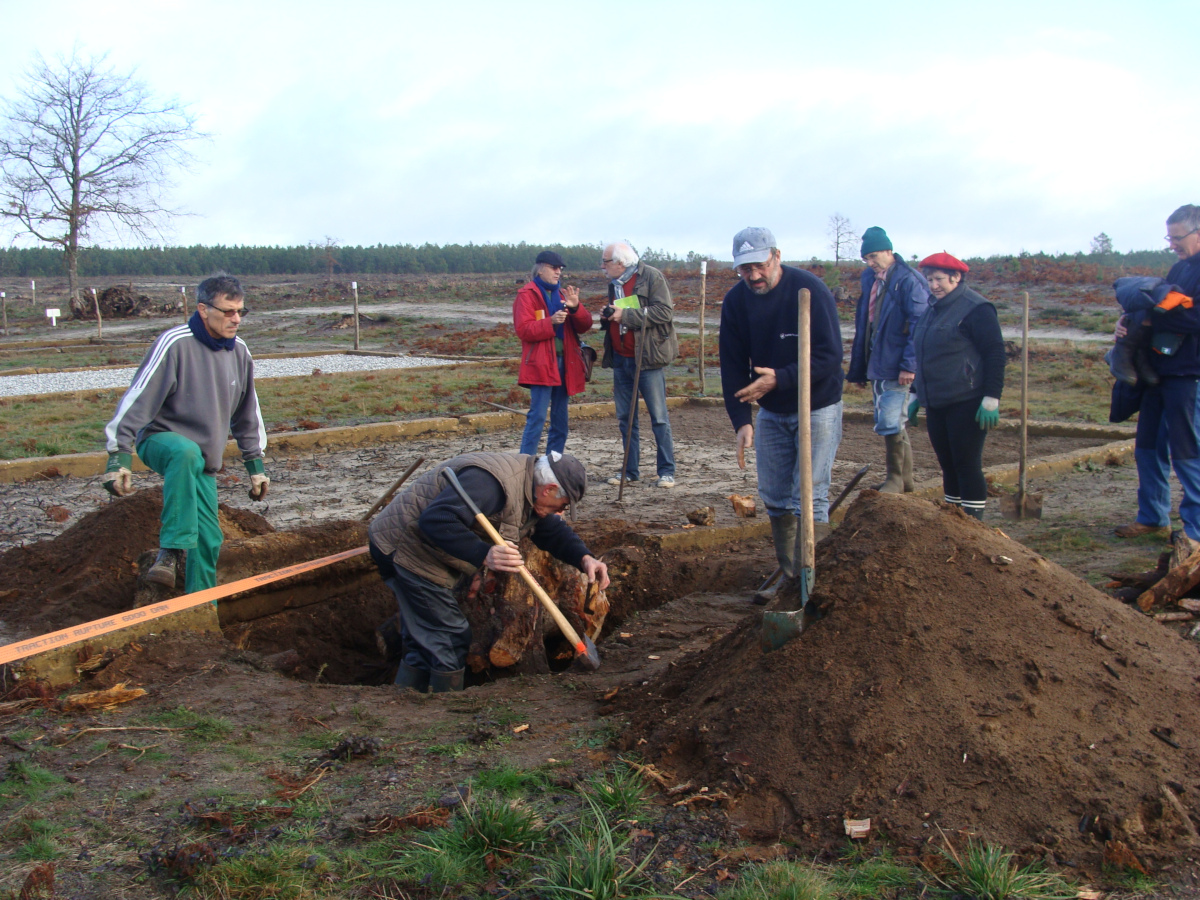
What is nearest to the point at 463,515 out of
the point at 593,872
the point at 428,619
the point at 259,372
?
the point at 428,619

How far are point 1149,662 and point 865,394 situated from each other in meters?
11.5

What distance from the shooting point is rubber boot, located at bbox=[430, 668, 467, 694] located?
4676 mm

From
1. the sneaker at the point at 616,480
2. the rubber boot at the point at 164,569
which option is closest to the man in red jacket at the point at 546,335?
the sneaker at the point at 616,480

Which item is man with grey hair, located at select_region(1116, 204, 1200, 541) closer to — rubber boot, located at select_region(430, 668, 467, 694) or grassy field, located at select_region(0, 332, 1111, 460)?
rubber boot, located at select_region(430, 668, 467, 694)

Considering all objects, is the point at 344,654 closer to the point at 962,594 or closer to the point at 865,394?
the point at 962,594

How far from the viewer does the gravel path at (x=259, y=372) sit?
15406 mm

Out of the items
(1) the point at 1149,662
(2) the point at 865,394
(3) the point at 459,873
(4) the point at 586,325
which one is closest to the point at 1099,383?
(2) the point at 865,394

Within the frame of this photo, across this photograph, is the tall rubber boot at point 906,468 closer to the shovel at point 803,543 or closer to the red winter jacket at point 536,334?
the red winter jacket at point 536,334

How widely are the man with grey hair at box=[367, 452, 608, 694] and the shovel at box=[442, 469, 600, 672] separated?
0.05 metres

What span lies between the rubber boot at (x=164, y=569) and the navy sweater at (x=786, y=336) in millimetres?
3093

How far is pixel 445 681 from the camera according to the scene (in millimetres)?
4691

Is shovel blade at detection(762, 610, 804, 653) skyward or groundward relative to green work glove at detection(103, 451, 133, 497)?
groundward

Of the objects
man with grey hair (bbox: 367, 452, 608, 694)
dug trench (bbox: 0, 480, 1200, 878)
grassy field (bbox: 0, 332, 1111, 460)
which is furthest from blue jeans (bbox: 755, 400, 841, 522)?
grassy field (bbox: 0, 332, 1111, 460)

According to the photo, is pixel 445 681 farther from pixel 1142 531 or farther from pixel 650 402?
pixel 1142 531
